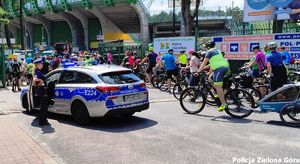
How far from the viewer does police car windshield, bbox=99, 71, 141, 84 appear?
8.88 meters

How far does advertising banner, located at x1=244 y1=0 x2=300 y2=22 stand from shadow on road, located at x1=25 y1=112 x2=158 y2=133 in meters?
Answer: 11.3

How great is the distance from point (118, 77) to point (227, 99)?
267cm

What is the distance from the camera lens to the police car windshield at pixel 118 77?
888 centimetres

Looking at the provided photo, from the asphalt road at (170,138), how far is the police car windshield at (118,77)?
1006mm

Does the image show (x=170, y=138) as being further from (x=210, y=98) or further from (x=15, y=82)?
(x=15, y=82)

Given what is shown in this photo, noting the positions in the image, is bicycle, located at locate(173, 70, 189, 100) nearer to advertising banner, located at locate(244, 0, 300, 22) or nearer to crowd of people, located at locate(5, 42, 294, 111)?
crowd of people, located at locate(5, 42, 294, 111)

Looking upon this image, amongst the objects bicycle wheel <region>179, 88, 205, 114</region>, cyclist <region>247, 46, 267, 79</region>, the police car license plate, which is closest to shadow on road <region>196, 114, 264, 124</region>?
bicycle wheel <region>179, 88, 205, 114</region>

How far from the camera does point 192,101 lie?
10188 millimetres

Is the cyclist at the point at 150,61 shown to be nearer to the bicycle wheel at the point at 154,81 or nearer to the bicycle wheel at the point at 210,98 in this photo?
the bicycle wheel at the point at 154,81

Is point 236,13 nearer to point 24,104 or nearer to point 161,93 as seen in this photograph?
point 161,93

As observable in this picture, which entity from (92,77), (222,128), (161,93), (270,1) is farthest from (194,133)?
(270,1)

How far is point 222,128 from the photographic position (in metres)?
8.14

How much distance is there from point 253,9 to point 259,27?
2.42 metres

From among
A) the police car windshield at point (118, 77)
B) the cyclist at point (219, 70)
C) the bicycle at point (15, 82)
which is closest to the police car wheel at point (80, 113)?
the police car windshield at point (118, 77)
